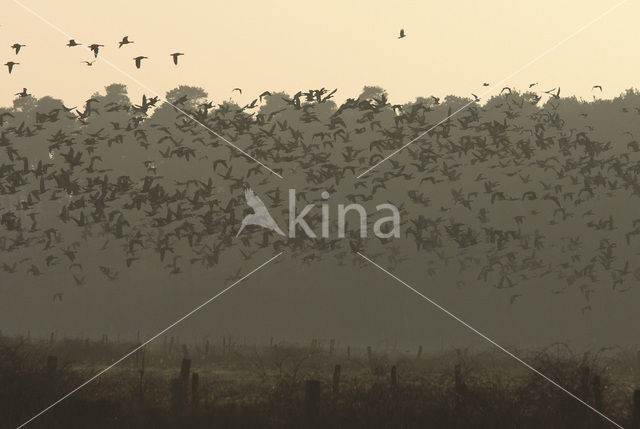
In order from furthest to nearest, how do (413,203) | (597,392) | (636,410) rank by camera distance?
1. (413,203)
2. (597,392)
3. (636,410)

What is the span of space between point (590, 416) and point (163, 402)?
1019 centimetres

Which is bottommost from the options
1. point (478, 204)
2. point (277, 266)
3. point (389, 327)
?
point (389, 327)

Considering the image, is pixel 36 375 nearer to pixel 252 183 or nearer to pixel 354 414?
pixel 354 414

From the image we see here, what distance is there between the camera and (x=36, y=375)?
21.7 meters

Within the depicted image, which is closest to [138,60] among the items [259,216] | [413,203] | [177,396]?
[177,396]

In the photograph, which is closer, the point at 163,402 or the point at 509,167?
the point at 163,402

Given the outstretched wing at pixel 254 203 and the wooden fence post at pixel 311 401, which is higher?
the outstretched wing at pixel 254 203

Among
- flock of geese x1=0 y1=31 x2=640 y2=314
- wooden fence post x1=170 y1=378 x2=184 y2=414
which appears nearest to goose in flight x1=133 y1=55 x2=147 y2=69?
wooden fence post x1=170 y1=378 x2=184 y2=414

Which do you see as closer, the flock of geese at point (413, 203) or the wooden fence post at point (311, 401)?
the wooden fence post at point (311, 401)

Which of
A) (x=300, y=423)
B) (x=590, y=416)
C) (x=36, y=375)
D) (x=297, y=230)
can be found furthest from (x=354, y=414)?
(x=297, y=230)

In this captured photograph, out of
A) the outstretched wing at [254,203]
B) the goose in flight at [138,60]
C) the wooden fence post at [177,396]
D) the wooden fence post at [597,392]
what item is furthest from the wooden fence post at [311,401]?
the outstretched wing at [254,203]

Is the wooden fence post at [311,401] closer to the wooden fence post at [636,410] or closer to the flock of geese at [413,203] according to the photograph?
the wooden fence post at [636,410]

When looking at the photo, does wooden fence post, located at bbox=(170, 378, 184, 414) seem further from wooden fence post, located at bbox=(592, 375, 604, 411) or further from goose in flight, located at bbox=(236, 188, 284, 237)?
goose in flight, located at bbox=(236, 188, 284, 237)

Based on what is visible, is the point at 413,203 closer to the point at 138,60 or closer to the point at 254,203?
the point at 254,203
